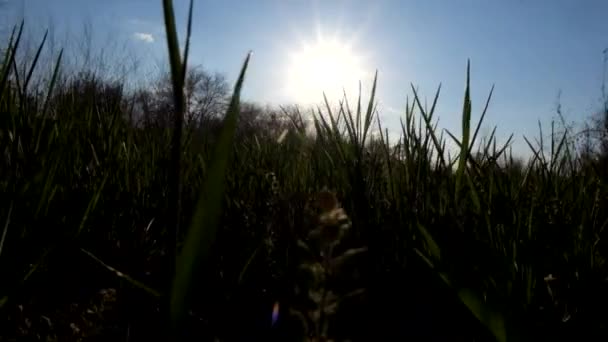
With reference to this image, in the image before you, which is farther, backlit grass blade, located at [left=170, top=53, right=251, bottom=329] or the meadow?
the meadow

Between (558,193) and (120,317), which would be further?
(558,193)

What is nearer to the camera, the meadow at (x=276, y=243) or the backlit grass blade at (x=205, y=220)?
the backlit grass blade at (x=205, y=220)

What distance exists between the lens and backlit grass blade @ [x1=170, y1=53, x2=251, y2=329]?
0.19 meters

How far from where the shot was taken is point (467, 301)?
0.37 m

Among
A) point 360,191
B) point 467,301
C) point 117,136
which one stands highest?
point 117,136

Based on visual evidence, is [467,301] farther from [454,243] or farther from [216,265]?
[216,265]

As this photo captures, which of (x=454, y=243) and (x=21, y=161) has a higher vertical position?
(x=21, y=161)

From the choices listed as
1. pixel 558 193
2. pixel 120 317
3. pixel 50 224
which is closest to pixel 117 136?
pixel 50 224

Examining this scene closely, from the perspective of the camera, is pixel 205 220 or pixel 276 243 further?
pixel 276 243

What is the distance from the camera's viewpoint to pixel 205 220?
19 cm

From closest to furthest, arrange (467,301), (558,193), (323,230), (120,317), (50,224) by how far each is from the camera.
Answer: (323,230) < (467,301) < (120,317) < (50,224) < (558,193)

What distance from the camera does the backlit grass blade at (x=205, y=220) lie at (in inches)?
7.5

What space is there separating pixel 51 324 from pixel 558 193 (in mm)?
1075

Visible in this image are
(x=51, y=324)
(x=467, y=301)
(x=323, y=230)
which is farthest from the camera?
(x=51, y=324)
